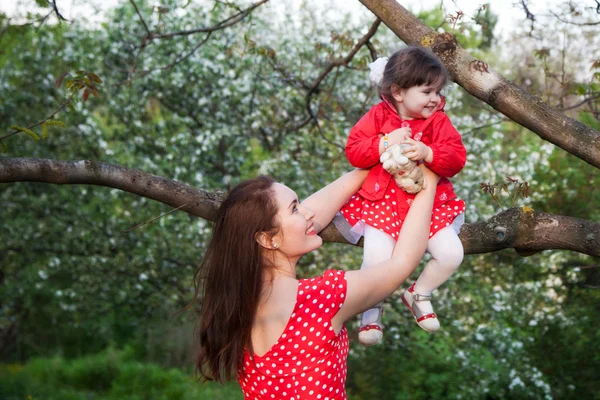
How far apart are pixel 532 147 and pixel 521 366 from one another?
240cm

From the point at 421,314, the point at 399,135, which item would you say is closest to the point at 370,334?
the point at 421,314

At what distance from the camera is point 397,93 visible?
2.54 m

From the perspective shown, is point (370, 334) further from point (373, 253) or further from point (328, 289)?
point (328, 289)

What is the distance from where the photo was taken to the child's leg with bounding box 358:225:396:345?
8.16 feet

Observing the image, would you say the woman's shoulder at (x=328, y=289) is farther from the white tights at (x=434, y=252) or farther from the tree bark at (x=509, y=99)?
the tree bark at (x=509, y=99)

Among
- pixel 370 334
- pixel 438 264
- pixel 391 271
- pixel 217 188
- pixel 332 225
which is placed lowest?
pixel 370 334

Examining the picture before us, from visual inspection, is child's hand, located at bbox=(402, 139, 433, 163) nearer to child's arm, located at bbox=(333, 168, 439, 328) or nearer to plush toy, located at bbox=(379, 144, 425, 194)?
plush toy, located at bbox=(379, 144, 425, 194)

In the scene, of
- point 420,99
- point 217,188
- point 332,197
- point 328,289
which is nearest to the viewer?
point 328,289

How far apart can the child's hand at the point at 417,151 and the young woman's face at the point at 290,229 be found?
0.38 meters

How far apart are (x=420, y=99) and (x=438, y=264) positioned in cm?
52

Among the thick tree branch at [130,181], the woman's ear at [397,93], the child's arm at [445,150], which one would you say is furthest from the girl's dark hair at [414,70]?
the thick tree branch at [130,181]

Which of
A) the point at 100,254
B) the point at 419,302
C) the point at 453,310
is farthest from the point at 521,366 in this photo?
the point at 419,302

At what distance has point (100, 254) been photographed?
8008mm

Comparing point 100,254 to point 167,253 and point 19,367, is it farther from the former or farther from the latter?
point 19,367
